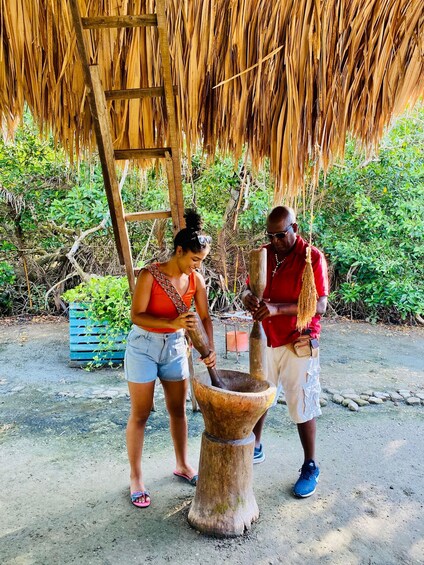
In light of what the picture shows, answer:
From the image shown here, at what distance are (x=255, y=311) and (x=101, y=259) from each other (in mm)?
5565

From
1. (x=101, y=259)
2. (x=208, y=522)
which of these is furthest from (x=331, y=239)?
(x=208, y=522)

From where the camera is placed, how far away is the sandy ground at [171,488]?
6.55 feet

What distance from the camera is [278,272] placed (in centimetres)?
241

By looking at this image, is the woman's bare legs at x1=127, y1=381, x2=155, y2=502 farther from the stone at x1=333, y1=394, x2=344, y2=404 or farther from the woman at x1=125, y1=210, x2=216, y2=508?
the stone at x1=333, y1=394, x2=344, y2=404

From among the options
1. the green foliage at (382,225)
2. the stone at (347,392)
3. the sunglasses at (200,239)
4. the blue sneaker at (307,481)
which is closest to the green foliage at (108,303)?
the stone at (347,392)

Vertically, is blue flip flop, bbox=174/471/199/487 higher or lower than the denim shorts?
lower

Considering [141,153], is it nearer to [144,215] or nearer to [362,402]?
[144,215]

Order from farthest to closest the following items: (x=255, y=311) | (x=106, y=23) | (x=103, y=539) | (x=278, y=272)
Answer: (x=278, y=272)
(x=255, y=311)
(x=103, y=539)
(x=106, y=23)

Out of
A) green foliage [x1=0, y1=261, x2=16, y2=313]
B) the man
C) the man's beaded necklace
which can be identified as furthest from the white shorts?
green foliage [x1=0, y1=261, x2=16, y2=313]

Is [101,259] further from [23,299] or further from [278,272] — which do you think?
[278,272]

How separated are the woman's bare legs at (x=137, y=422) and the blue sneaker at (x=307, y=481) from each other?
32.5 inches

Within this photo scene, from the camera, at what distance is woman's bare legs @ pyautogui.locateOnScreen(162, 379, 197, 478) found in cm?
232

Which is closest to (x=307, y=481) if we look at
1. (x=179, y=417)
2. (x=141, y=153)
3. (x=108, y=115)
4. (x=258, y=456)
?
(x=258, y=456)

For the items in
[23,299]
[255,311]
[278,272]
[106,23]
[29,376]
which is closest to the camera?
[106,23]
